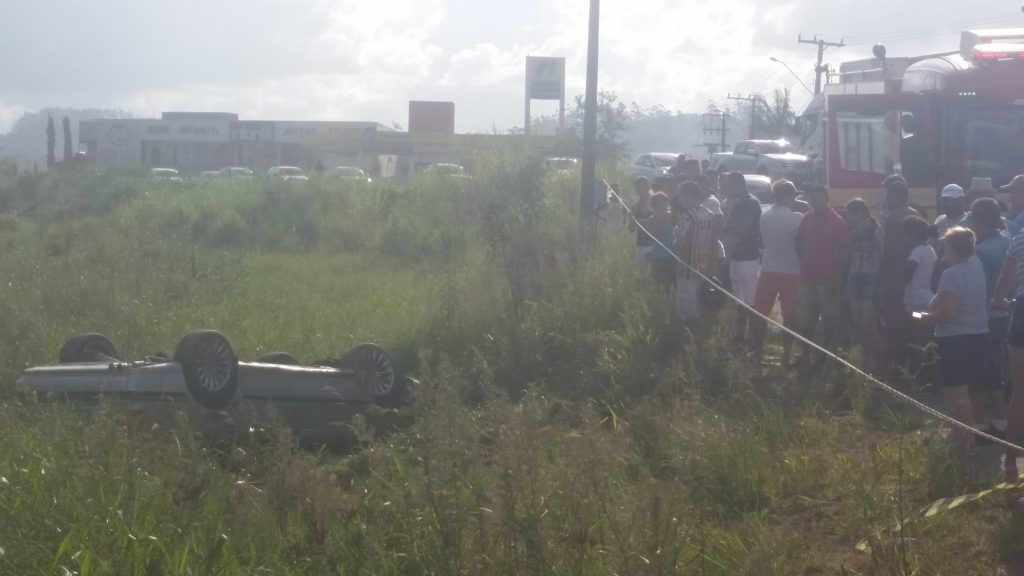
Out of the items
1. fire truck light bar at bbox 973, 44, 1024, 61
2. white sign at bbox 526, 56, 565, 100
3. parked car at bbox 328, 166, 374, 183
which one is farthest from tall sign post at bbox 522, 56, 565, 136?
fire truck light bar at bbox 973, 44, 1024, 61

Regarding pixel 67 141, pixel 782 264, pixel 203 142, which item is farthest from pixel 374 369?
pixel 203 142

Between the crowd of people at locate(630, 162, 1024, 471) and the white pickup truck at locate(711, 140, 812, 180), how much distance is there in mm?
20344

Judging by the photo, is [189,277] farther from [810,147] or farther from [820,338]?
[810,147]

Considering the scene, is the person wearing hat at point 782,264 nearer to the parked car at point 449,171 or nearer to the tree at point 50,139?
the parked car at point 449,171

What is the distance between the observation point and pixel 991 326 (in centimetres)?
879

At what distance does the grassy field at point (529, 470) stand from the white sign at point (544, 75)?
94.9 feet

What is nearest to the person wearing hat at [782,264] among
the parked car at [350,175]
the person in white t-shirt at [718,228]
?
the person in white t-shirt at [718,228]

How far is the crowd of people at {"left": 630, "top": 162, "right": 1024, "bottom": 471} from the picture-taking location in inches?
297

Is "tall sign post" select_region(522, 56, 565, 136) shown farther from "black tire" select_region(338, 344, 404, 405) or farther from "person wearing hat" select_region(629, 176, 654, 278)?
"black tire" select_region(338, 344, 404, 405)

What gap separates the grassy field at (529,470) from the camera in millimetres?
5547

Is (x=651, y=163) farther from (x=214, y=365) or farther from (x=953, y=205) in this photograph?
(x=214, y=365)

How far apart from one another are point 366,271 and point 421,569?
57.7ft

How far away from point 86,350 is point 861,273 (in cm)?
660

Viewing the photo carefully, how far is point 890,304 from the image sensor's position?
32.3 ft
